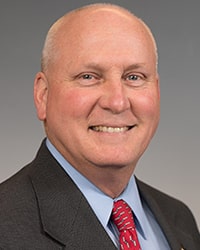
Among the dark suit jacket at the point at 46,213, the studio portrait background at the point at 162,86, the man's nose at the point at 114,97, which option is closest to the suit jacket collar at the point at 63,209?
the dark suit jacket at the point at 46,213

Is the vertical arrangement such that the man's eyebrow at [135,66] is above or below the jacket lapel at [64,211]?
above

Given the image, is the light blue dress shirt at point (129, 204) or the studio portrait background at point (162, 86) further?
the studio portrait background at point (162, 86)

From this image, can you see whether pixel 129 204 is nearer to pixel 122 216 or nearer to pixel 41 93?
pixel 122 216

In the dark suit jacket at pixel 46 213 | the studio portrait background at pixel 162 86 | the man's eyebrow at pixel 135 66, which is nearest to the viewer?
the dark suit jacket at pixel 46 213

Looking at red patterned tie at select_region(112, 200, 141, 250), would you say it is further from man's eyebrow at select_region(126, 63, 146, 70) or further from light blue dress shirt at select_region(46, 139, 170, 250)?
man's eyebrow at select_region(126, 63, 146, 70)

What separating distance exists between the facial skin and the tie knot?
33 millimetres

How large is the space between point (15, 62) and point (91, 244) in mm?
1151

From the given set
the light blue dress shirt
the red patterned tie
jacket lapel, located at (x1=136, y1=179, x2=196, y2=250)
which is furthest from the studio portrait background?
the red patterned tie

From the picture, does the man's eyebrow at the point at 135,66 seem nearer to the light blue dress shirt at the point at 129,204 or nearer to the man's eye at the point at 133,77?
the man's eye at the point at 133,77

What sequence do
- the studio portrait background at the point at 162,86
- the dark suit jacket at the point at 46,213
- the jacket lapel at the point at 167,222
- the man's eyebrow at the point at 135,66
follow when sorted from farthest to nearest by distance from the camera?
the studio portrait background at the point at 162,86
the jacket lapel at the point at 167,222
the man's eyebrow at the point at 135,66
the dark suit jacket at the point at 46,213

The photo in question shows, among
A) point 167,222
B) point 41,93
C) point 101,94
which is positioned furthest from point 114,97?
point 167,222

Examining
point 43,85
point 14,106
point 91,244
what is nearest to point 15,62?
point 14,106

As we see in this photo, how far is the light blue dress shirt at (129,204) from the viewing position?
1597mm

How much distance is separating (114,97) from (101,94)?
0.11ft
